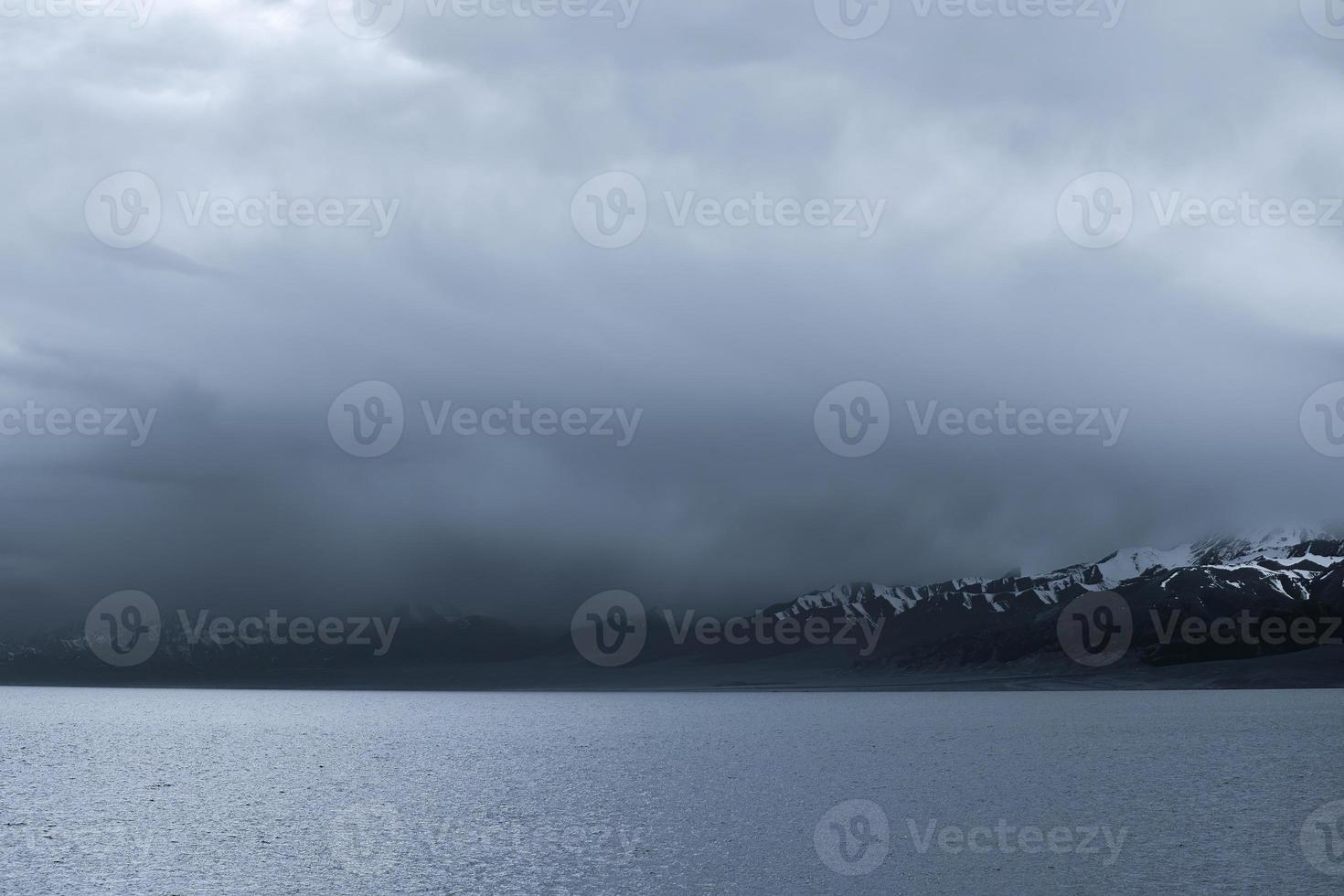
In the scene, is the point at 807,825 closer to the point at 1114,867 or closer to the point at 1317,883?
the point at 1114,867

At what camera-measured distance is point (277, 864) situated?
6184cm

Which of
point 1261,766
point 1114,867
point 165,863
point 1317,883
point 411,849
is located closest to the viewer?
point 1317,883

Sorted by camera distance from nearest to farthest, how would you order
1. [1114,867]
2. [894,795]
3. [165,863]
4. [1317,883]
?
1. [1317,883]
2. [1114,867]
3. [165,863]
4. [894,795]

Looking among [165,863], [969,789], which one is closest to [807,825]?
[969,789]

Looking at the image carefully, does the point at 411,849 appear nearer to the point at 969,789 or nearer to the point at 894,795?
the point at 894,795

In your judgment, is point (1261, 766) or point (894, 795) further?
point (1261, 766)

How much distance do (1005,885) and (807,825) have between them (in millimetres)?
23693

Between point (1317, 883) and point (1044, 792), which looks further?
point (1044, 792)

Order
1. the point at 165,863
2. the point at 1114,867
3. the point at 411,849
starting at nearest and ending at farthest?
1. the point at 1114,867
2. the point at 165,863
3. the point at 411,849

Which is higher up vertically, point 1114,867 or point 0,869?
point 1114,867

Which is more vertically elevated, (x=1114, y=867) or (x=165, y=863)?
(x=1114, y=867)

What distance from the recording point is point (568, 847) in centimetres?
6700

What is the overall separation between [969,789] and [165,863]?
67.4 meters

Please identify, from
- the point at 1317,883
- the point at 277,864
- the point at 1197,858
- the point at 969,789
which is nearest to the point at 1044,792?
the point at 969,789
